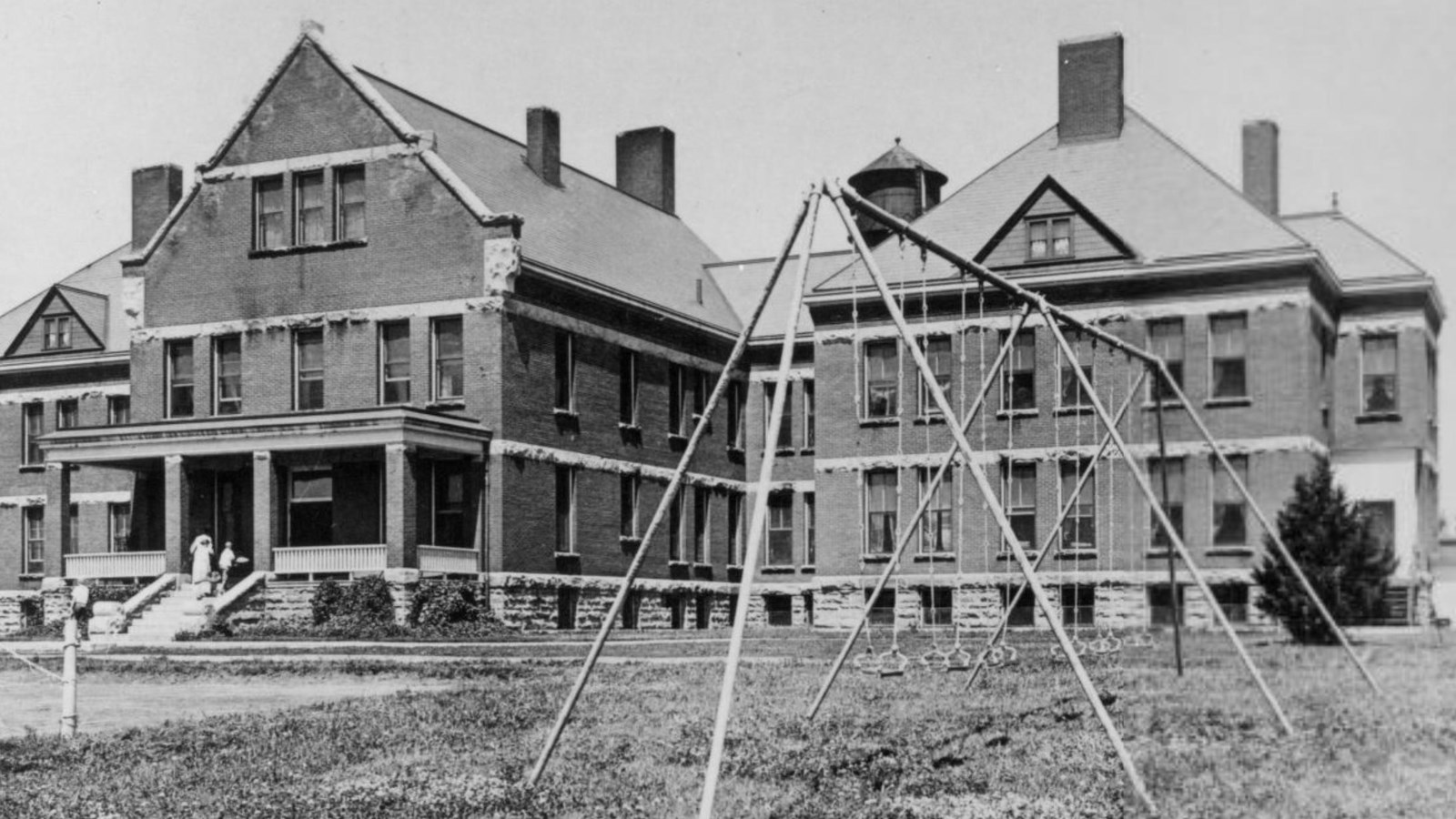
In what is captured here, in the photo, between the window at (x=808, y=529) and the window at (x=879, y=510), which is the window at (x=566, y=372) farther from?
the window at (x=808, y=529)

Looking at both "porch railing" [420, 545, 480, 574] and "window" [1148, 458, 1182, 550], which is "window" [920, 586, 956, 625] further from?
"porch railing" [420, 545, 480, 574]

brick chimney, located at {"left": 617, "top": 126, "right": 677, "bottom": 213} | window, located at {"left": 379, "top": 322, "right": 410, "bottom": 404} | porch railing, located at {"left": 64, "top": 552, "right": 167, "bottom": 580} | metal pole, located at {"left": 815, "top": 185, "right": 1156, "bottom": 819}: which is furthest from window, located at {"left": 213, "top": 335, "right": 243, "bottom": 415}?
metal pole, located at {"left": 815, "top": 185, "right": 1156, "bottom": 819}

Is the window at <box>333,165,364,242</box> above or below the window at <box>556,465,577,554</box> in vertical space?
above

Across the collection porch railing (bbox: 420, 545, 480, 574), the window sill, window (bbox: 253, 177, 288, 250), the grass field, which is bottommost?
the grass field

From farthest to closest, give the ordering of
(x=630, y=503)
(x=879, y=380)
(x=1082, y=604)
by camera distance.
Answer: (x=630, y=503)
(x=879, y=380)
(x=1082, y=604)

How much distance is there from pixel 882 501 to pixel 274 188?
16.9 m

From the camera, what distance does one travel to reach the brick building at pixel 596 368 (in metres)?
38.7

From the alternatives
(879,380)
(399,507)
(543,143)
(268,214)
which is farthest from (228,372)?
(879,380)

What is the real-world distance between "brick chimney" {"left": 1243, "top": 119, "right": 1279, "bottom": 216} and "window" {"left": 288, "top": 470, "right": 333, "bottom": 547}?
82.5ft

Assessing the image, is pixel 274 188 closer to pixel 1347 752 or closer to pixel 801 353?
pixel 801 353

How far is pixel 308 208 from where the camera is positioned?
4116 cm

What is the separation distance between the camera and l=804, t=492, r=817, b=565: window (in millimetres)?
49875

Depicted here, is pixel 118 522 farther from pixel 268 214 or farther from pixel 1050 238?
pixel 1050 238

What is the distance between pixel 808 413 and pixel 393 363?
48.1 ft
